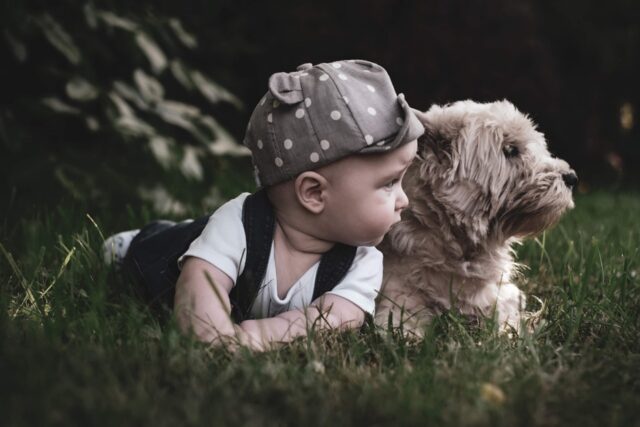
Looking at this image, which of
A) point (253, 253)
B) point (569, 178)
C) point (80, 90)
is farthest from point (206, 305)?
point (80, 90)

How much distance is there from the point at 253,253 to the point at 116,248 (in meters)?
0.92

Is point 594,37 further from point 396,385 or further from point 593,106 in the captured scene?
point 396,385

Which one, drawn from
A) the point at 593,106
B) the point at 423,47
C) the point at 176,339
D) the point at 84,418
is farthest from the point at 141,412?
the point at 593,106

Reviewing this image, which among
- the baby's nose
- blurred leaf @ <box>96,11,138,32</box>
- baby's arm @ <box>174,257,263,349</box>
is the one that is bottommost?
baby's arm @ <box>174,257,263,349</box>

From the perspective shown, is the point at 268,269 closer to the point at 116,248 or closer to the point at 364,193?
the point at 364,193

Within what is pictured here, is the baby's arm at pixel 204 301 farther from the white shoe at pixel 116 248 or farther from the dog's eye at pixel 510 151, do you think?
the dog's eye at pixel 510 151

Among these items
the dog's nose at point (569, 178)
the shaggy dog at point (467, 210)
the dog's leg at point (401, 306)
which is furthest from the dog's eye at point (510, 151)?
the dog's leg at point (401, 306)

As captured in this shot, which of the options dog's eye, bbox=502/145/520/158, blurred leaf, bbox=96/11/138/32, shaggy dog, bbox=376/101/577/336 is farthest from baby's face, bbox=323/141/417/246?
blurred leaf, bbox=96/11/138/32

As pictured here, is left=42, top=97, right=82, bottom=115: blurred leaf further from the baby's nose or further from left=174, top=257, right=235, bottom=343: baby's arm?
the baby's nose

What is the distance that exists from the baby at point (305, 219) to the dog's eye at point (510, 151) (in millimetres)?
465

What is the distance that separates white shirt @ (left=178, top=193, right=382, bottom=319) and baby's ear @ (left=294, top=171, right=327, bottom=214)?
204 mm

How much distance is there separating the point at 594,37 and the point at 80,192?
5637mm

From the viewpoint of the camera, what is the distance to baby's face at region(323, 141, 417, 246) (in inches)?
87.5

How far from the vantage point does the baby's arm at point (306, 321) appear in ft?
6.98
